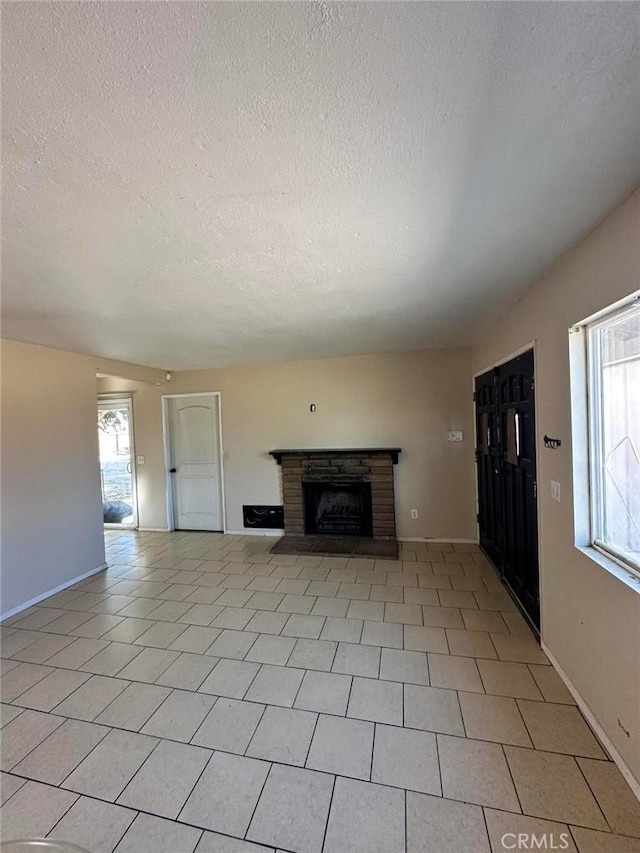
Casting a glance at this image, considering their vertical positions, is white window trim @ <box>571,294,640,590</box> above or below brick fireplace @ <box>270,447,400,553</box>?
above

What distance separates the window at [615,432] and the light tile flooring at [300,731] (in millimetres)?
958

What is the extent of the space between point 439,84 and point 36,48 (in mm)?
888

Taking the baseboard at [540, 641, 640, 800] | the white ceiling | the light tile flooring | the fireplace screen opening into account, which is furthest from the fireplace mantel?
the white ceiling

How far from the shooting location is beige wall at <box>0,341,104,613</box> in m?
3.18

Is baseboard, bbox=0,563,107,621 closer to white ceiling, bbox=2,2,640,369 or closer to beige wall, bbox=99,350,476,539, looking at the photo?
beige wall, bbox=99,350,476,539

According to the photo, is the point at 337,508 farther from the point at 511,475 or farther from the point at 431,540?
the point at 511,475

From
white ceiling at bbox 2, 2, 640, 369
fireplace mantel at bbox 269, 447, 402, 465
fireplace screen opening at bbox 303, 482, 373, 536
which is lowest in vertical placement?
fireplace screen opening at bbox 303, 482, 373, 536

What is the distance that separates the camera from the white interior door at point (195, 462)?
5.36 meters

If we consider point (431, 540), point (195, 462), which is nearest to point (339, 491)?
point (431, 540)

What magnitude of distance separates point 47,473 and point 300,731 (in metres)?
3.29

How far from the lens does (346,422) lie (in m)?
4.78

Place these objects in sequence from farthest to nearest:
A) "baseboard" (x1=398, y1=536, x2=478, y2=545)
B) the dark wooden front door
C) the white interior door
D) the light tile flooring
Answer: the white interior door, "baseboard" (x1=398, y1=536, x2=478, y2=545), the dark wooden front door, the light tile flooring

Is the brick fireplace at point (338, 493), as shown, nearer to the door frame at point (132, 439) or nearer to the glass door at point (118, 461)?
the door frame at point (132, 439)

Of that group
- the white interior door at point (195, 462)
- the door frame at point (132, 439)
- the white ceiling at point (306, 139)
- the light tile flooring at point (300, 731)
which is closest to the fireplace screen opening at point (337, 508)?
the white interior door at point (195, 462)
